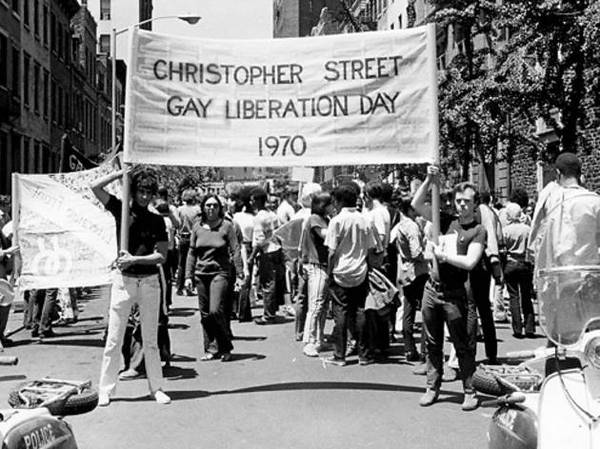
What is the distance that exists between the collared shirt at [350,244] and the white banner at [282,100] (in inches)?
80.0

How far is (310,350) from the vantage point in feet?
32.7

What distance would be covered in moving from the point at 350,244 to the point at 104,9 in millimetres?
82486

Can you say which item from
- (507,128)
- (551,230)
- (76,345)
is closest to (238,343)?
(76,345)

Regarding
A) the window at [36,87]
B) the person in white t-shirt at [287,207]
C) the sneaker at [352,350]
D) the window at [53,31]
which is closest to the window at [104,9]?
the window at [53,31]

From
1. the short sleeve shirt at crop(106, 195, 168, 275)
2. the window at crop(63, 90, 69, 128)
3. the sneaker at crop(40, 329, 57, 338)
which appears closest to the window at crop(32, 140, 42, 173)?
the window at crop(63, 90, 69, 128)

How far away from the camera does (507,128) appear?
770 inches

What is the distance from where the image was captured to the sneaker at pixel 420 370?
873 centimetres

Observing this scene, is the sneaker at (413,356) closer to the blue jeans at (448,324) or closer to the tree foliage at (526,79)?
the blue jeans at (448,324)

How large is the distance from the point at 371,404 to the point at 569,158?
8.70 feet

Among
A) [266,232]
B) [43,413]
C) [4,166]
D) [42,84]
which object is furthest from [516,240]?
[42,84]

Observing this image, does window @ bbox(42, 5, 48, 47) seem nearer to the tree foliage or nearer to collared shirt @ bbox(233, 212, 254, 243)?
the tree foliage

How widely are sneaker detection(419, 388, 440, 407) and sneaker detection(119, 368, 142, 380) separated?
9.63ft

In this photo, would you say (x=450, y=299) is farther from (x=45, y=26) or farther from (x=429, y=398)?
(x=45, y=26)

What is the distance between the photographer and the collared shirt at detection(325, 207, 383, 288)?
930 centimetres
